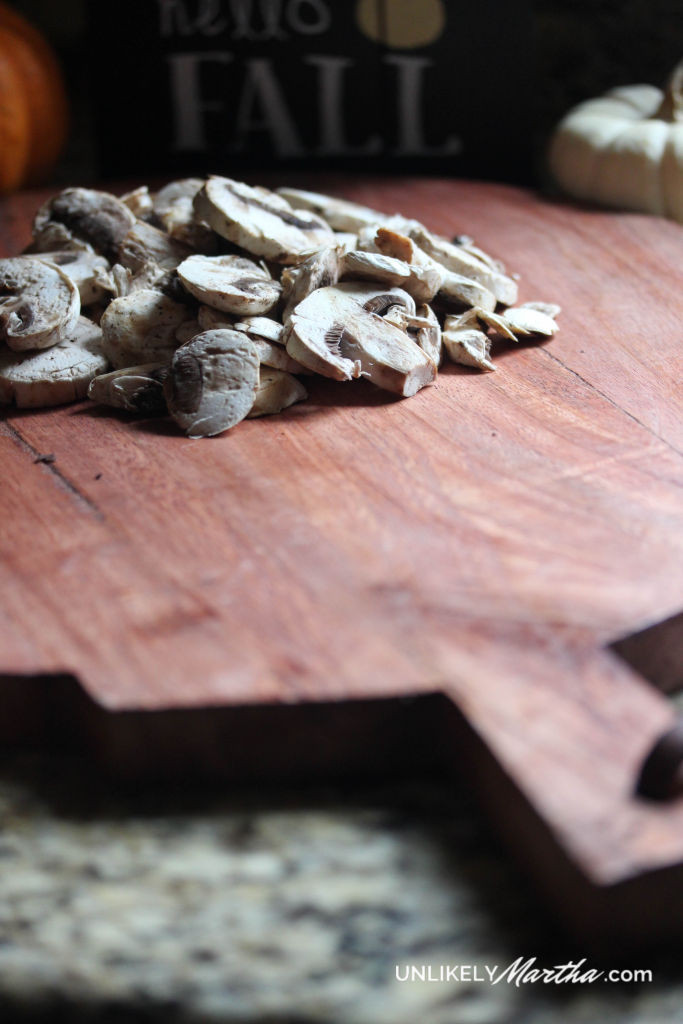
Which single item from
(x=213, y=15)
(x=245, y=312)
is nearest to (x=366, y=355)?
(x=245, y=312)

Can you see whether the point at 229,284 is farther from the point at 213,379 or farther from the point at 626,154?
the point at 626,154

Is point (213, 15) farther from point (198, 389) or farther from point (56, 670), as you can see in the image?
point (56, 670)

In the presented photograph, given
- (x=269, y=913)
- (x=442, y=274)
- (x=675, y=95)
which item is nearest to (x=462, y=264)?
(x=442, y=274)

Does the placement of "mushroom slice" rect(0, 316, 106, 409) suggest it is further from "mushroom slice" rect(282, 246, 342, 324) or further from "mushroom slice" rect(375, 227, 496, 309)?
"mushroom slice" rect(375, 227, 496, 309)

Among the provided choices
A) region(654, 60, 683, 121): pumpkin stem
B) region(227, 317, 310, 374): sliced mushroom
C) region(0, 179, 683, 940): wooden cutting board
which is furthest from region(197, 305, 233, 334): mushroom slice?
region(654, 60, 683, 121): pumpkin stem

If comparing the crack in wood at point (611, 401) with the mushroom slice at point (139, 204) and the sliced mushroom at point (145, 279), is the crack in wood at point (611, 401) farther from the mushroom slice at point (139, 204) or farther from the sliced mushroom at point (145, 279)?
the mushroom slice at point (139, 204)

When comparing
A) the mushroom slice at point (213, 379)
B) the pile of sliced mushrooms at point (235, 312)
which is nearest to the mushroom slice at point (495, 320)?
the pile of sliced mushrooms at point (235, 312)
